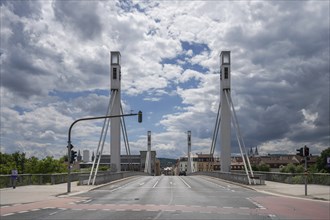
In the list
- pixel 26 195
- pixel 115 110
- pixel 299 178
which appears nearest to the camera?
pixel 26 195

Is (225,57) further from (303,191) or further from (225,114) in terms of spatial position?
(303,191)

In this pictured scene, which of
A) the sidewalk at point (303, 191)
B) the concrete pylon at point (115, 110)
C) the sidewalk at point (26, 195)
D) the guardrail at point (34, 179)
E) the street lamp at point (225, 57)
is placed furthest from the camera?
the concrete pylon at point (115, 110)

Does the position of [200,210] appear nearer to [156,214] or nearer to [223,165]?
[156,214]

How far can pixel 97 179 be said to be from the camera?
44.0 meters

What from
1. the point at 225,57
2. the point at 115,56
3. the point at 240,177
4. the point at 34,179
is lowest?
the point at 240,177

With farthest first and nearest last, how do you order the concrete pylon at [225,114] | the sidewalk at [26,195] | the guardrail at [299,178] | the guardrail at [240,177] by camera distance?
the concrete pylon at [225,114]
the guardrail at [240,177]
the guardrail at [299,178]
the sidewalk at [26,195]

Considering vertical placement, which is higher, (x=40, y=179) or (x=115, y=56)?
(x=115, y=56)

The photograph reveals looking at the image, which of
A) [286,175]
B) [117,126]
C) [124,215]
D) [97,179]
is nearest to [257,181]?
[286,175]

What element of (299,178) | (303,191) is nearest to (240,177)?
(299,178)

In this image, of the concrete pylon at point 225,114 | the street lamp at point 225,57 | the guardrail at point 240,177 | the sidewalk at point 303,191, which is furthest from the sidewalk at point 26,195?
the street lamp at point 225,57

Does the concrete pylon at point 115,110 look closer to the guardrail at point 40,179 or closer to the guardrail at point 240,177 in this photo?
the guardrail at point 40,179

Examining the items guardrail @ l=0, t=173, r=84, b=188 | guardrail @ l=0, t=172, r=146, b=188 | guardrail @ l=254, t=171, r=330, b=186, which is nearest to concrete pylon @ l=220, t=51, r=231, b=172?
guardrail @ l=254, t=171, r=330, b=186

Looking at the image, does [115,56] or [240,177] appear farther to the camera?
[115,56]

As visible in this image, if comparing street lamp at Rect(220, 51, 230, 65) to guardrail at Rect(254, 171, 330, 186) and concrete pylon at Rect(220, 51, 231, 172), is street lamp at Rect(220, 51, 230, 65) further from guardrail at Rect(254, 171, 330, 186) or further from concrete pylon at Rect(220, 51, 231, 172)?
guardrail at Rect(254, 171, 330, 186)
